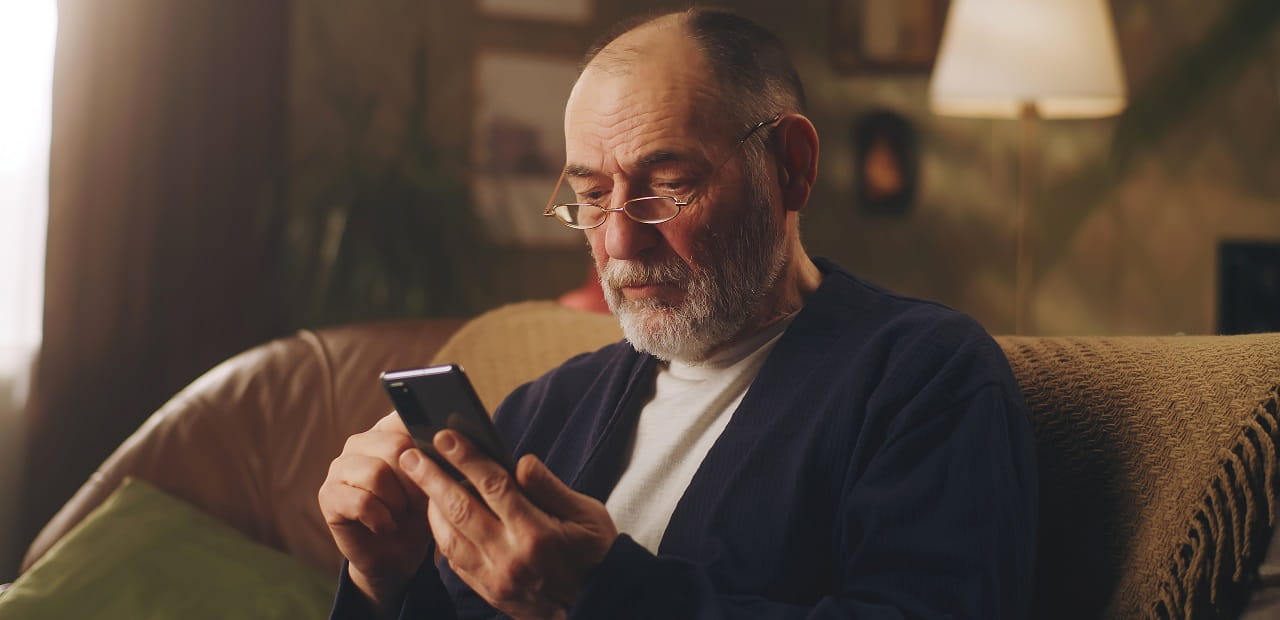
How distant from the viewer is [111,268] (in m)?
2.80

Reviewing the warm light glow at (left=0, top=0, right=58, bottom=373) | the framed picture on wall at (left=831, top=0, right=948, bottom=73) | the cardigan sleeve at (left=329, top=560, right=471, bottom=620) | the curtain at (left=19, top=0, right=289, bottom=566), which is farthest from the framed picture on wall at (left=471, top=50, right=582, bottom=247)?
the cardigan sleeve at (left=329, top=560, right=471, bottom=620)

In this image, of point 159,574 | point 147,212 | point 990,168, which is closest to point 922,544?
point 159,574

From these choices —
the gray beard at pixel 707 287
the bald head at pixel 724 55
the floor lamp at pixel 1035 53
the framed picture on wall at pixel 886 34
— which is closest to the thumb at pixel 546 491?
the gray beard at pixel 707 287

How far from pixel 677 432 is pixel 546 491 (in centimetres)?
34

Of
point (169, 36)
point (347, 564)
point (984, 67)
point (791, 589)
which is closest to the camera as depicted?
point (791, 589)

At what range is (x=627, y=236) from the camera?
1186 mm

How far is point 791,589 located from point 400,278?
2.10m

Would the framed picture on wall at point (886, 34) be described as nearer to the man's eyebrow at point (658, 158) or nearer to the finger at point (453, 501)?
the man's eyebrow at point (658, 158)

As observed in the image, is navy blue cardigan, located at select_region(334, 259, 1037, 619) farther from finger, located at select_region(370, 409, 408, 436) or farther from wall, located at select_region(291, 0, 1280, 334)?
wall, located at select_region(291, 0, 1280, 334)

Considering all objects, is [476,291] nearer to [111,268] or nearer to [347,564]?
[111,268]

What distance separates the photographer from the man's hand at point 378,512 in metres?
1.07

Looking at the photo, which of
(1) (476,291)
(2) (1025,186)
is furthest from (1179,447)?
(1) (476,291)

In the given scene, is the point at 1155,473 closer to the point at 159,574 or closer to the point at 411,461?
the point at 411,461

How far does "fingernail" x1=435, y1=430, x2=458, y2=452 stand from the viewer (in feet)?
2.99
